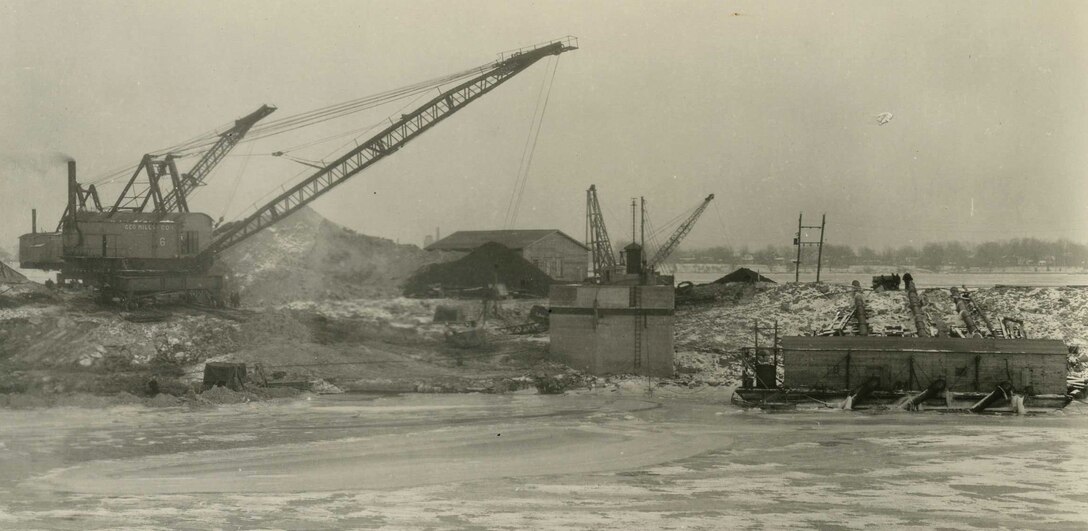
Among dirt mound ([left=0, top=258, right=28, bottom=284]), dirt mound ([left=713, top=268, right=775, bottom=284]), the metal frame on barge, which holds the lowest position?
the metal frame on barge

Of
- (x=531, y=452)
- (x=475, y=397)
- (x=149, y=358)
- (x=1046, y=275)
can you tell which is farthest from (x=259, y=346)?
(x=1046, y=275)

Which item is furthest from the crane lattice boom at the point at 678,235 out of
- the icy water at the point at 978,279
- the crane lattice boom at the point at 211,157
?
the crane lattice boom at the point at 211,157

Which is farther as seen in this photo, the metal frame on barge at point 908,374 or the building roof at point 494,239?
the building roof at point 494,239

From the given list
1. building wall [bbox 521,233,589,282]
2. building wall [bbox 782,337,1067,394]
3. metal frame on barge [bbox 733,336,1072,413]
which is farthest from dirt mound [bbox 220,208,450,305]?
building wall [bbox 782,337,1067,394]

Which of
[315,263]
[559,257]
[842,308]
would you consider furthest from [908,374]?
[315,263]

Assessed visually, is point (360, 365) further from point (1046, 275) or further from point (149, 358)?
point (1046, 275)

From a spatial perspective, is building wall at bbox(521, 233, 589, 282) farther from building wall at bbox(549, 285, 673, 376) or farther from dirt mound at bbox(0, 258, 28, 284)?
dirt mound at bbox(0, 258, 28, 284)

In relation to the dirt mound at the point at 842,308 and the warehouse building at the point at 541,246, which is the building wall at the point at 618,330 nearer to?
the dirt mound at the point at 842,308
